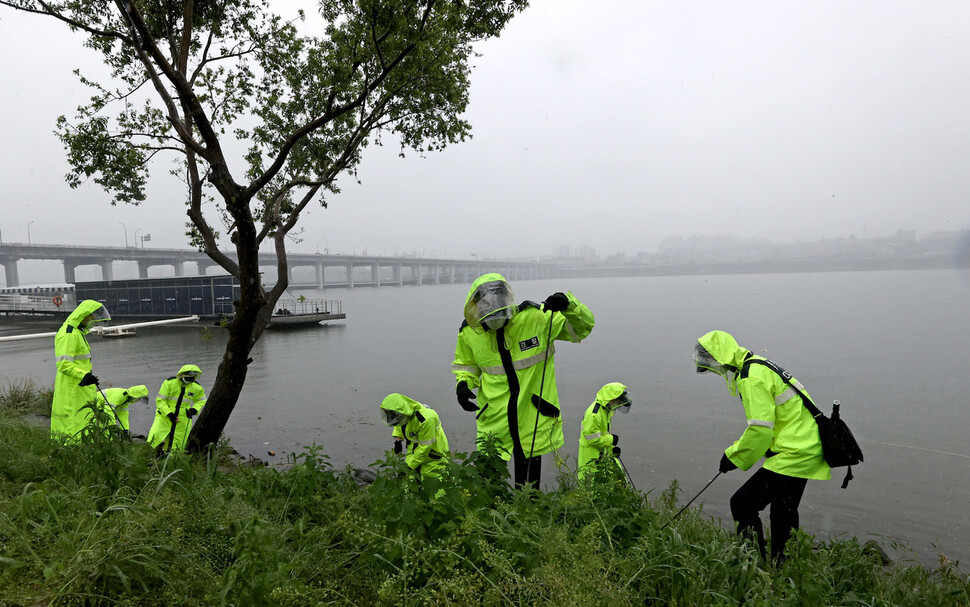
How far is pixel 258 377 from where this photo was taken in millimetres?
17578

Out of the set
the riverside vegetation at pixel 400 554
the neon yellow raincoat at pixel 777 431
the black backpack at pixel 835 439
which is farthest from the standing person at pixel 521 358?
the black backpack at pixel 835 439

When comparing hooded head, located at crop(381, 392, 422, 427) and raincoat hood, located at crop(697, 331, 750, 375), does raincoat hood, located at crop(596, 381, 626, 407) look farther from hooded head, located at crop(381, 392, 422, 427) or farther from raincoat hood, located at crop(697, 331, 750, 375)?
hooded head, located at crop(381, 392, 422, 427)

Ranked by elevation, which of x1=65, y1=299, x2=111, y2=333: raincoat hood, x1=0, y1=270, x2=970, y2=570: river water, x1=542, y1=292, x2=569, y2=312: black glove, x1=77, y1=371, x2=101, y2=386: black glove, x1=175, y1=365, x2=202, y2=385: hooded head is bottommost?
x1=0, y1=270, x2=970, y2=570: river water

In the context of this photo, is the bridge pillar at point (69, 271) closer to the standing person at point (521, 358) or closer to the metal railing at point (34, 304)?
the metal railing at point (34, 304)

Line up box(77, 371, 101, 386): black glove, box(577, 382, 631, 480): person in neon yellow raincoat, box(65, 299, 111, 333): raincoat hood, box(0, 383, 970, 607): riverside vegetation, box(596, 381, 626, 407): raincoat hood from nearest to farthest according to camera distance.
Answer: box(0, 383, 970, 607): riverside vegetation, box(577, 382, 631, 480): person in neon yellow raincoat, box(596, 381, 626, 407): raincoat hood, box(77, 371, 101, 386): black glove, box(65, 299, 111, 333): raincoat hood

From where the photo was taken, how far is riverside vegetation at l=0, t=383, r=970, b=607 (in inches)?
88.5

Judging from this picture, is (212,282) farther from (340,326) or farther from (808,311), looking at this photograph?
(808,311)

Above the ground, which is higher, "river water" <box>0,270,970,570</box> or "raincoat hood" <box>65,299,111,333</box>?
"raincoat hood" <box>65,299,111,333</box>

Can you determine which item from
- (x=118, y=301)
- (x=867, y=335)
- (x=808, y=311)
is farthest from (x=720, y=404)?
(x=808, y=311)

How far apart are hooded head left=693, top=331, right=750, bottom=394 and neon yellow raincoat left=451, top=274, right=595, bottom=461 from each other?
1.07 meters

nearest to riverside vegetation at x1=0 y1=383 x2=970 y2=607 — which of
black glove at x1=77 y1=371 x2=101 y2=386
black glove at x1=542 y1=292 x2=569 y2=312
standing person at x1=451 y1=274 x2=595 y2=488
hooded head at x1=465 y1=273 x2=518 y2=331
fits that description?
standing person at x1=451 y1=274 x2=595 y2=488

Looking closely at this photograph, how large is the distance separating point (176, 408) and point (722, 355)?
6.23m

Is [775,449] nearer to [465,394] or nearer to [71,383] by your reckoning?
[465,394]

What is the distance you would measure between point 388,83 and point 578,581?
675 cm
